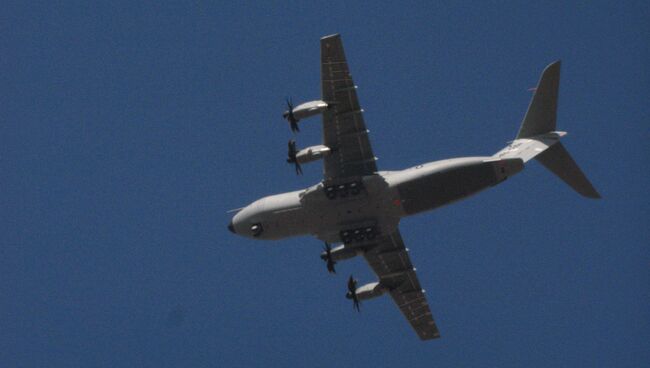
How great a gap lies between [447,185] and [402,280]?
11.0 meters

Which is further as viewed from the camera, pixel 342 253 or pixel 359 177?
pixel 342 253

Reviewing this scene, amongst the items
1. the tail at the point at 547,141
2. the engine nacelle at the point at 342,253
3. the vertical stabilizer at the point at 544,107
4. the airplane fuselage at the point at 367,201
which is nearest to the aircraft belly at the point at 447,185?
the airplane fuselage at the point at 367,201

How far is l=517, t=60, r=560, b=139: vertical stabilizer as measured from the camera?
57375 millimetres

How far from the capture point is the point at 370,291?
6369cm

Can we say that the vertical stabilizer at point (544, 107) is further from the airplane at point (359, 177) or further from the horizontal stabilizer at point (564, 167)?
the horizontal stabilizer at point (564, 167)

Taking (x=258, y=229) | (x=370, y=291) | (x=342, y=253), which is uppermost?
(x=258, y=229)

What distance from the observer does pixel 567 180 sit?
57562 millimetres

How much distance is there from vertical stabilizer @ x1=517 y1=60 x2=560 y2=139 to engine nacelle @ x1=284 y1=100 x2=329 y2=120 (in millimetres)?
12498

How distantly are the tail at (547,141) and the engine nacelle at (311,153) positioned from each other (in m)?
10.1

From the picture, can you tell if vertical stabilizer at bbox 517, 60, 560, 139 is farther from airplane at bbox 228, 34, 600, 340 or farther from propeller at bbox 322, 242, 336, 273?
propeller at bbox 322, 242, 336, 273

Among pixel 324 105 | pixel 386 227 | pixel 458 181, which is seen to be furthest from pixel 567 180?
pixel 324 105

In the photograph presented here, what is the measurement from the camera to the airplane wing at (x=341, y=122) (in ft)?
177

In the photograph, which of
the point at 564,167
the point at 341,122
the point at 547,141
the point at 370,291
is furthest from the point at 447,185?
the point at 370,291

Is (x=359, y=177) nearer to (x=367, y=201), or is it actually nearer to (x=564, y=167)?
(x=367, y=201)
